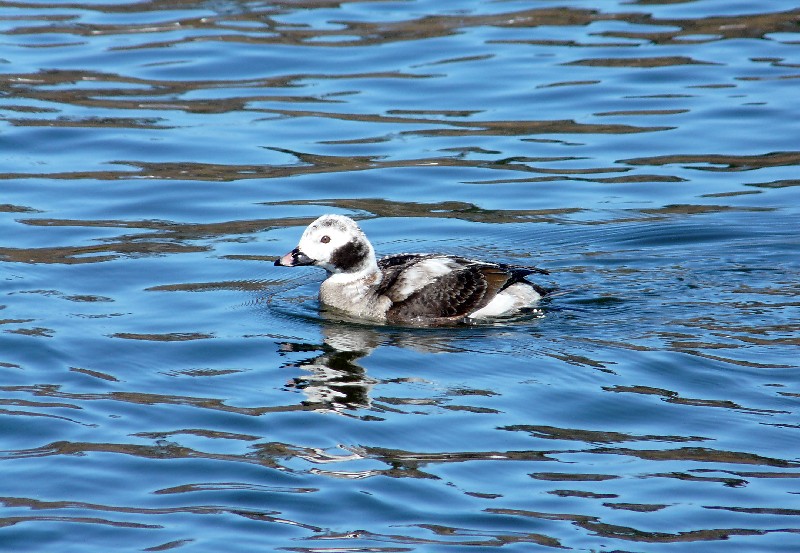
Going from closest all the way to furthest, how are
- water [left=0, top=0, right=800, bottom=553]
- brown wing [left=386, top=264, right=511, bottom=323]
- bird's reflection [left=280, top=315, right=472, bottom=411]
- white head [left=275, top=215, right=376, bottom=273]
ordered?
water [left=0, top=0, right=800, bottom=553]
bird's reflection [left=280, top=315, right=472, bottom=411]
brown wing [left=386, top=264, right=511, bottom=323]
white head [left=275, top=215, right=376, bottom=273]

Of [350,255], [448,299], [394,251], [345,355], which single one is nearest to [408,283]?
[448,299]

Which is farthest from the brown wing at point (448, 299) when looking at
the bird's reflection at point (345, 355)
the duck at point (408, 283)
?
the bird's reflection at point (345, 355)

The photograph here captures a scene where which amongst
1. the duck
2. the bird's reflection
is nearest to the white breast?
the duck

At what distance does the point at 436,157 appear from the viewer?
15.0 metres

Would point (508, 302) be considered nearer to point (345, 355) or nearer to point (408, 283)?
point (408, 283)

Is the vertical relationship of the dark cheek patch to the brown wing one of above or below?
above

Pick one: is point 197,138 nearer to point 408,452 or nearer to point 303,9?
point 303,9

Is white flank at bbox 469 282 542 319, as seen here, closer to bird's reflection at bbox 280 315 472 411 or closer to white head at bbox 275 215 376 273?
bird's reflection at bbox 280 315 472 411

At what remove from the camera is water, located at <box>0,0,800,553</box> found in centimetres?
716

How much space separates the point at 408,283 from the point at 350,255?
0.56 m

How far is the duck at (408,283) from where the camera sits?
34.3 feet

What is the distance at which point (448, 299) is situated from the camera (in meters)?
10.4

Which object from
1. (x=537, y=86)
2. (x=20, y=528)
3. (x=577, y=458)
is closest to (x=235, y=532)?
(x=20, y=528)

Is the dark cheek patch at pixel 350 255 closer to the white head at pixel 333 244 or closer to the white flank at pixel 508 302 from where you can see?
the white head at pixel 333 244
